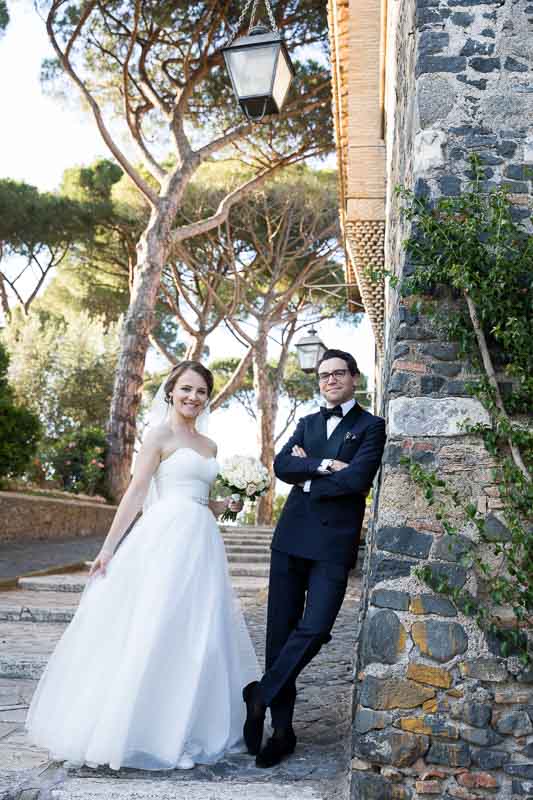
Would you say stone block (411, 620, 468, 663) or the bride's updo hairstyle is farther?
the bride's updo hairstyle

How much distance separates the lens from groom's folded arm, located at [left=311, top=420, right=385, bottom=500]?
124 inches

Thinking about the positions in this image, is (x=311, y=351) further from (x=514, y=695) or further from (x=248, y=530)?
(x=514, y=695)

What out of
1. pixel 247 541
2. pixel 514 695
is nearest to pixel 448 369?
pixel 514 695

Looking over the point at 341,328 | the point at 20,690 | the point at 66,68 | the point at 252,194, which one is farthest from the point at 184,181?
Answer: the point at 20,690

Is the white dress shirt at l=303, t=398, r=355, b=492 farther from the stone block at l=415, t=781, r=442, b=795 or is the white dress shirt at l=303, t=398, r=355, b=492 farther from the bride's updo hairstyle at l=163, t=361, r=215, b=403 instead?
the stone block at l=415, t=781, r=442, b=795

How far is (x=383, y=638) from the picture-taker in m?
3.06

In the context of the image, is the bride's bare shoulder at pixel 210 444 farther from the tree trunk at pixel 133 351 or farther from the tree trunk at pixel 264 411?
the tree trunk at pixel 264 411

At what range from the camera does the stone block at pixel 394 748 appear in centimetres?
295

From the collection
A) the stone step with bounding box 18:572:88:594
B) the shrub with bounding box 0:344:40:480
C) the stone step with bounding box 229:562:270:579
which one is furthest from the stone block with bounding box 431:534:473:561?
the shrub with bounding box 0:344:40:480

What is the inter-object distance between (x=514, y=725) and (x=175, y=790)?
4.08 ft

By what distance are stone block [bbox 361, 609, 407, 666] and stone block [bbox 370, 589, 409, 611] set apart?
3 cm

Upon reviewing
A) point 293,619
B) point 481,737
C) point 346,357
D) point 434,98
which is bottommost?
point 481,737

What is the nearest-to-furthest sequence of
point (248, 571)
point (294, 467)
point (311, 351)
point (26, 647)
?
point (294, 467), point (26, 647), point (248, 571), point (311, 351)

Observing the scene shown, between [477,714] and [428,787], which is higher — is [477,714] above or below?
above
